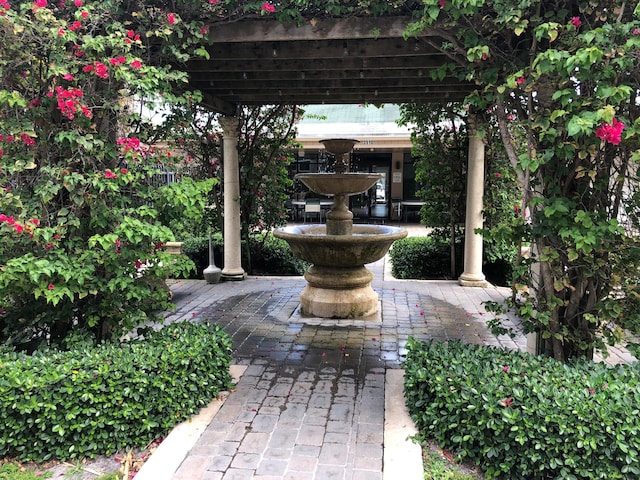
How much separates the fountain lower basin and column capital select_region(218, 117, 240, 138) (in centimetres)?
273

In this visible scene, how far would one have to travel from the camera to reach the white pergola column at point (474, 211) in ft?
24.2

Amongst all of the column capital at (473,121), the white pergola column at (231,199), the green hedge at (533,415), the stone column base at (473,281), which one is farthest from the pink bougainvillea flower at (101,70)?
the stone column base at (473,281)

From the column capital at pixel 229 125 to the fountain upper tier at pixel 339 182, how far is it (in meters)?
2.40

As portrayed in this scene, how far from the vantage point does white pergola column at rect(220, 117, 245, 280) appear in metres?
7.63

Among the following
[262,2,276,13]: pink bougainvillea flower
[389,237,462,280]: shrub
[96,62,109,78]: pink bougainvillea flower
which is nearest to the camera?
[96,62,109,78]: pink bougainvillea flower

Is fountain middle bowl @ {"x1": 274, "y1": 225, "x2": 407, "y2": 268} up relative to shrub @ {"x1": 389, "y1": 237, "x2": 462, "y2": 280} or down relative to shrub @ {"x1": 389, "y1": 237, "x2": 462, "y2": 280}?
up

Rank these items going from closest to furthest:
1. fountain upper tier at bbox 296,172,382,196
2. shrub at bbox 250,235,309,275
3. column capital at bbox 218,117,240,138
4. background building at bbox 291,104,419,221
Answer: fountain upper tier at bbox 296,172,382,196 → column capital at bbox 218,117,240,138 → shrub at bbox 250,235,309,275 → background building at bbox 291,104,419,221

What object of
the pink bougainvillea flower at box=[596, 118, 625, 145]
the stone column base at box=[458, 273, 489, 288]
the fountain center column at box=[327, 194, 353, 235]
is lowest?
the stone column base at box=[458, 273, 489, 288]

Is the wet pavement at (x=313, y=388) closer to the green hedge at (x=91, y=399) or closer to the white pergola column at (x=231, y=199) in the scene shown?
the green hedge at (x=91, y=399)

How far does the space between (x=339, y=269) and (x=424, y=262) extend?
11.4 ft

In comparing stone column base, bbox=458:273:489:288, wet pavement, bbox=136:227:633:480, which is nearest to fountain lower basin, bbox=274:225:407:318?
wet pavement, bbox=136:227:633:480

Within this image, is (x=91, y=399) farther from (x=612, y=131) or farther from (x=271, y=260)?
(x=271, y=260)

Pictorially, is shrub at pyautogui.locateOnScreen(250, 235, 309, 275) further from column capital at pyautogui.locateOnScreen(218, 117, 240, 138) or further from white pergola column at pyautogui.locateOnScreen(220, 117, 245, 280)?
column capital at pyautogui.locateOnScreen(218, 117, 240, 138)

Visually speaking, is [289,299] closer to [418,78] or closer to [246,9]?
[418,78]
